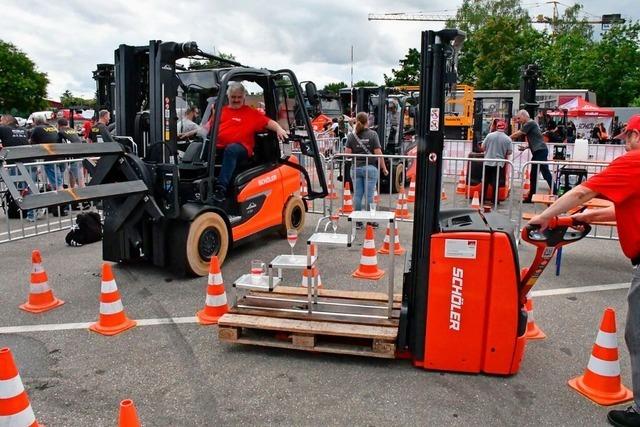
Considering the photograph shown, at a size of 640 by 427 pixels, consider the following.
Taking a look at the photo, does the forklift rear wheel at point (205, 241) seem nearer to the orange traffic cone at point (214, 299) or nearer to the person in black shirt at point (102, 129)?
the orange traffic cone at point (214, 299)

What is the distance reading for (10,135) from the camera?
35.1 ft

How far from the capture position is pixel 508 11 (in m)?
53.7

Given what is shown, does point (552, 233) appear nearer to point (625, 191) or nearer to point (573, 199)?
point (573, 199)

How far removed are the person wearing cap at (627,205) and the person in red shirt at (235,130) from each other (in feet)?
14.5

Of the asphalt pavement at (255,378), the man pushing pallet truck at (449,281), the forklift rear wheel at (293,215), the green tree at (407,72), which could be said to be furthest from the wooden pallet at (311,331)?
the green tree at (407,72)

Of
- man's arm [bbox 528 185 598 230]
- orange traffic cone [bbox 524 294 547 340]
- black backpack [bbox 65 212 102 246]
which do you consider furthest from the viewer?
black backpack [bbox 65 212 102 246]

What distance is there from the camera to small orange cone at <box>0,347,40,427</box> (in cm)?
285

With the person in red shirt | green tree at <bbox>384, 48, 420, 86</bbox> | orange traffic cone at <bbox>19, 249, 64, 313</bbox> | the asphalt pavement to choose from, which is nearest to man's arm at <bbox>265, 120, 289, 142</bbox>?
the person in red shirt

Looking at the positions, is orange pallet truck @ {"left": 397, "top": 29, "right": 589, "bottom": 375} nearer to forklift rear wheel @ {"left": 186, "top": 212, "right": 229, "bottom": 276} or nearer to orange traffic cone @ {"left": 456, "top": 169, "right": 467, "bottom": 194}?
forklift rear wheel @ {"left": 186, "top": 212, "right": 229, "bottom": 276}

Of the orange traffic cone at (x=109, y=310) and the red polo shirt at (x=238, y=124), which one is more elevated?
the red polo shirt at (x=238, y=124)

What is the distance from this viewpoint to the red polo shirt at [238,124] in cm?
695

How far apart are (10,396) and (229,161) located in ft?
14.4

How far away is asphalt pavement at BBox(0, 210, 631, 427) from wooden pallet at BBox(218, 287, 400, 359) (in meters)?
0.13

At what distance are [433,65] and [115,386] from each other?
11.0 feet
